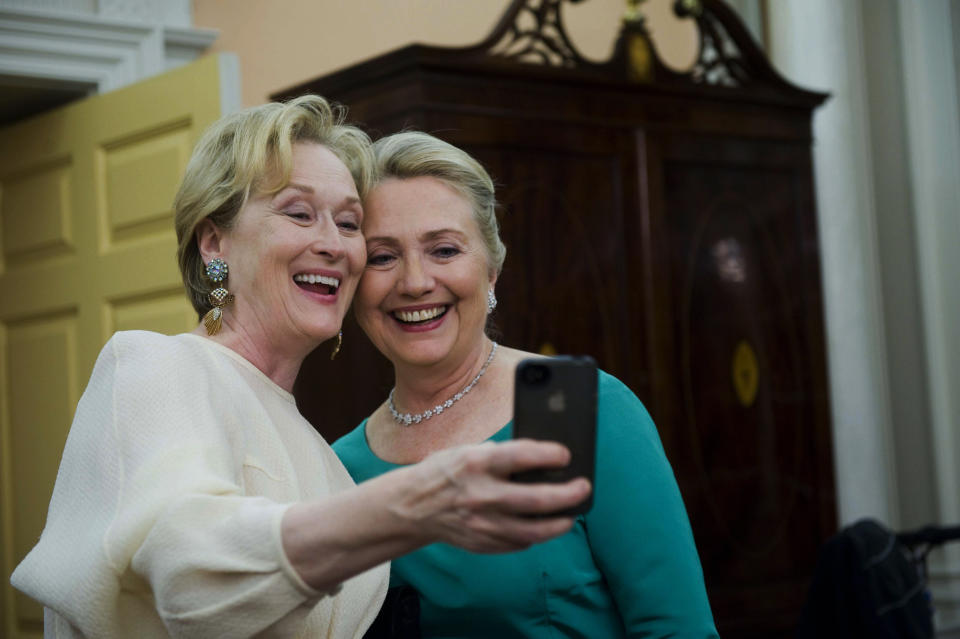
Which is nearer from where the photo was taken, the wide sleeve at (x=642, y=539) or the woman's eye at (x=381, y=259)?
the wide sleeve at (x=642, y=539)

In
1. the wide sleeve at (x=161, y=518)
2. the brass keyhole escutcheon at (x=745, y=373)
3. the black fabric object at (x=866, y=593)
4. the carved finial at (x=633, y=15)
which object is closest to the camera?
the wide sleeve at (x=161, y=518)

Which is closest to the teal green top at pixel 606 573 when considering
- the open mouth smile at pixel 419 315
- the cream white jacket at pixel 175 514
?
the cream white jacket at pixel 175 514

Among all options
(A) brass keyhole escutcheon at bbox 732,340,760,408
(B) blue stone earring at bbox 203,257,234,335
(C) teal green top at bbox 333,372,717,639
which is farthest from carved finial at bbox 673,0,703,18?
(B) blue stone earring at bbox 203,257,234,335

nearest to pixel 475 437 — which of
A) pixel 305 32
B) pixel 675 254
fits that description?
pixel 675 254

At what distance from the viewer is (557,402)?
1183mm

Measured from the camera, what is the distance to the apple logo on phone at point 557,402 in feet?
3.87

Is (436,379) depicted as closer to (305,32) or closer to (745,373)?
(745,373)

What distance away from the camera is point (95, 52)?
13.8ft

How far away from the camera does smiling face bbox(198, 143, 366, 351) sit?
1797 mm

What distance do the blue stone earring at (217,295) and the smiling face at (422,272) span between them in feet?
1.14

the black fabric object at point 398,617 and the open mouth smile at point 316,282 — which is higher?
the open mouth smile at point 316,282

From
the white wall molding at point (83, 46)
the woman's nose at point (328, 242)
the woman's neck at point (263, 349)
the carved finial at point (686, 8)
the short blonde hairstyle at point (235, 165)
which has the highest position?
the carved finial at point (686, 8)

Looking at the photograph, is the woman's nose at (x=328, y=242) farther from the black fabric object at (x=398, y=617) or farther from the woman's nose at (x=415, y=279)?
the black fabric object at (x=398, y=617)

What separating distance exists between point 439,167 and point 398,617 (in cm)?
81
